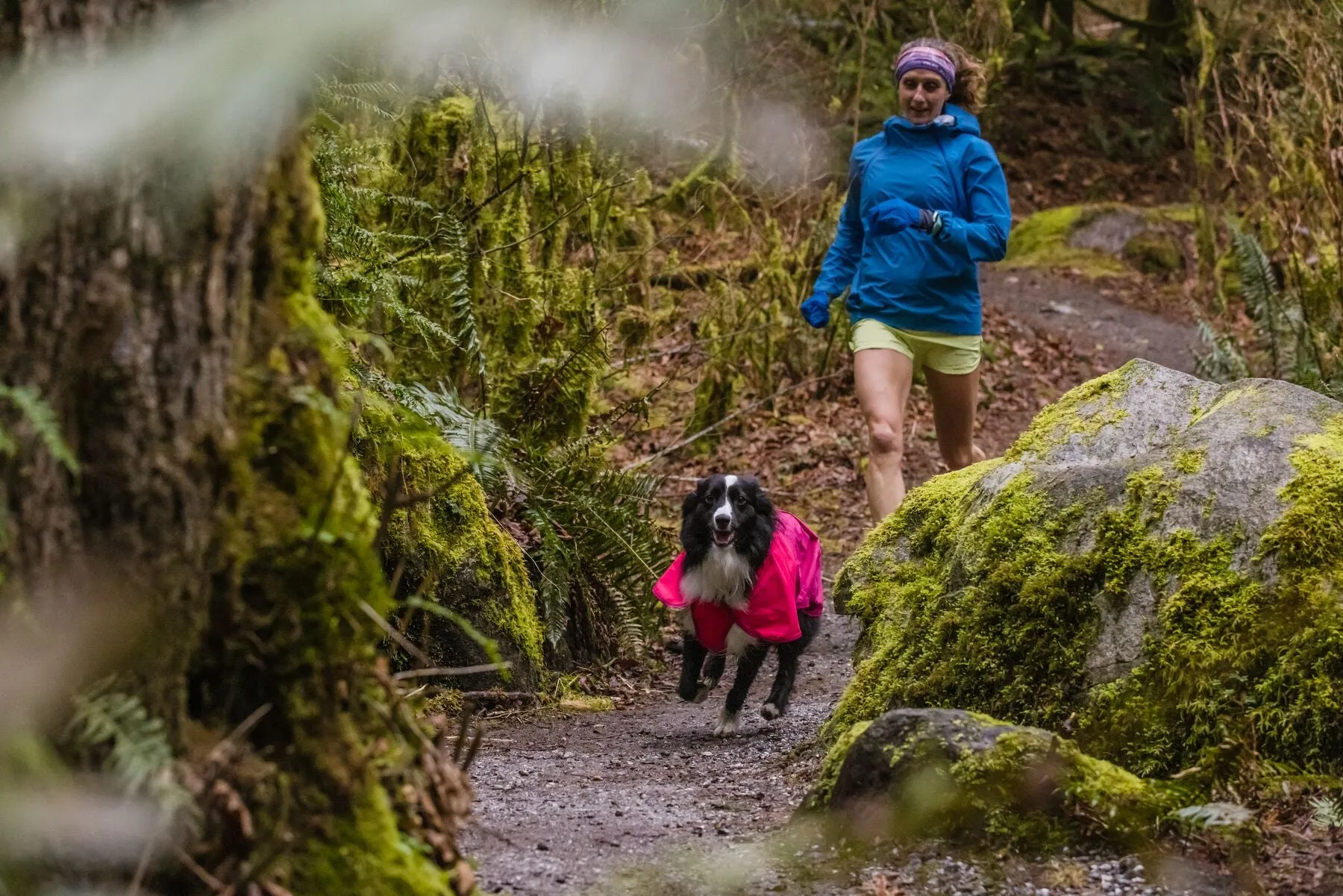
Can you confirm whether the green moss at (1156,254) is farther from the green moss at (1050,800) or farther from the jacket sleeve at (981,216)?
the green moss at (1050,800)

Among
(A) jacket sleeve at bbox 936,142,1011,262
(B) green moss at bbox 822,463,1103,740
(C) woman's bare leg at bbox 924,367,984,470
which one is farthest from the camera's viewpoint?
(C) woman's bare leg at bbox 924,367,984,470

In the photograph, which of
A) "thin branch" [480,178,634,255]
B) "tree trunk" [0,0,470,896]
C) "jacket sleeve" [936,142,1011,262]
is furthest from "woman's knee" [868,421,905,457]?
"tree trunk" [0,0,470,896]

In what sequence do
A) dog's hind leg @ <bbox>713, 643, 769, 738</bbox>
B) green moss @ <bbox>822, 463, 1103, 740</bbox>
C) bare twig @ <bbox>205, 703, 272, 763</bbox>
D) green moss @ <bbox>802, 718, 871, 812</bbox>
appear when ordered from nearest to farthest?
bare twig @ <bbox>205, 703, 272, 763</bbox>
green moss @ <bbox>802, 718, 871, 812</bbox>
green moss @ <bbox>822, 463, 1103, 740</bbox>
dog's hind leg @ <bbox>713, 643, 769, 738</bbox>

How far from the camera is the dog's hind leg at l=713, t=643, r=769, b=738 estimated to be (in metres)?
6.13

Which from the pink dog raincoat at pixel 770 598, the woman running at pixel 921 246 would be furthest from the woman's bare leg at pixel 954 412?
the pink dog raincoat at pixel 770 598

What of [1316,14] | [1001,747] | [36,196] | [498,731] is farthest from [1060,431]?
[1316,14]

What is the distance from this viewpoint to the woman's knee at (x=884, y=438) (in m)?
7.00

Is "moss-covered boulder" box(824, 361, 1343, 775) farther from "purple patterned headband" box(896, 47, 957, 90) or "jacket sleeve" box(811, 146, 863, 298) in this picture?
"purple patterned headband" box(896, 47, 957, 90)

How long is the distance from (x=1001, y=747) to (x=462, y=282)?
4.21 m

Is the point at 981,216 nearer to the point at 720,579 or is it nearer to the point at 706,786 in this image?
the point at 720,579

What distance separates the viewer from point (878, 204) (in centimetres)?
716

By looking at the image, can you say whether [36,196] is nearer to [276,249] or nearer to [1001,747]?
[276,249]

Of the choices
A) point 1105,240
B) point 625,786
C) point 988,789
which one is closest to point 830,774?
point 988,789

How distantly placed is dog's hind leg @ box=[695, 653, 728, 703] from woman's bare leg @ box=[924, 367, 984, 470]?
1.69 metres
